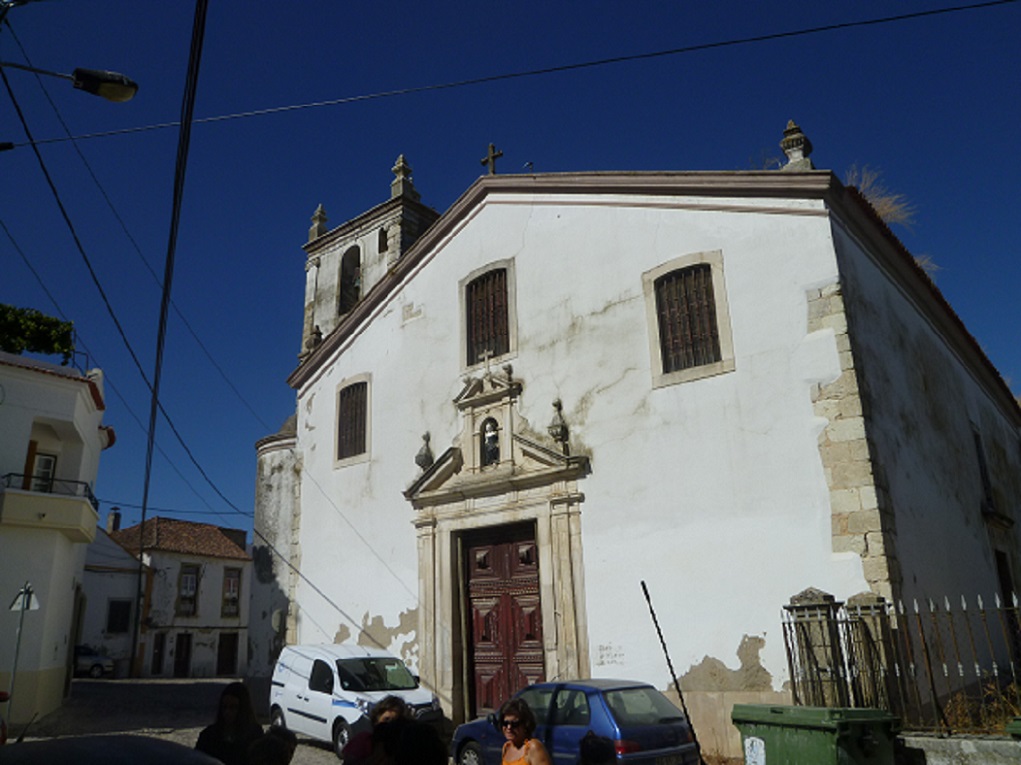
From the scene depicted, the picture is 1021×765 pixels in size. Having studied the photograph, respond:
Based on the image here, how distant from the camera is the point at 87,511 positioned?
52.6 feet

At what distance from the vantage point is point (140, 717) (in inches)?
627

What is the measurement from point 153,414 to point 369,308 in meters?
5.88

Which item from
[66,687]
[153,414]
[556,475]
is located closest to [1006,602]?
[556,475]

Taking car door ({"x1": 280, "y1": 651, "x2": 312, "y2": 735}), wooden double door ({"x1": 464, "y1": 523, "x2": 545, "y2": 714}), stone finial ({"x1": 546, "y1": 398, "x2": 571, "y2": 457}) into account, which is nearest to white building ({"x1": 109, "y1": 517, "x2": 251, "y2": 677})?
car door ({"x1": 280, "y1": 651, "x2": 312, "y2": 735})

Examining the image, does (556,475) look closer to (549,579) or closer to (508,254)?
(549,579)

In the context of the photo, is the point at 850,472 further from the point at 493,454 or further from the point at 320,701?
the point at 320,701

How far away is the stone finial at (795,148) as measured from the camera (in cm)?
1098

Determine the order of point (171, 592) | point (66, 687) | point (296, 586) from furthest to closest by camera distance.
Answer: point (171, 592), point (66, 687), point (296, 586)

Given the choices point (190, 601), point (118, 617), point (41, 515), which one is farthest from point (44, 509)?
point (190, 601)

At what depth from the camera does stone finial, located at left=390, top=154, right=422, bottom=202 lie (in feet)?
86.9

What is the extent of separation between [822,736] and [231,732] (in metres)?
4.87

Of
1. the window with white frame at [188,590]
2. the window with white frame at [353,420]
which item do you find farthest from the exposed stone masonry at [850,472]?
the window with white frame at [188,590]

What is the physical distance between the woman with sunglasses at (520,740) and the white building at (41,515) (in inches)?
483

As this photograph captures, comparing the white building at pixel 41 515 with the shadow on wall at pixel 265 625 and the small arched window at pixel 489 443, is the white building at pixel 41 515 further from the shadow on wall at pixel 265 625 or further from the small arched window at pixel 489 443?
the small arched window at pixel 489 443
